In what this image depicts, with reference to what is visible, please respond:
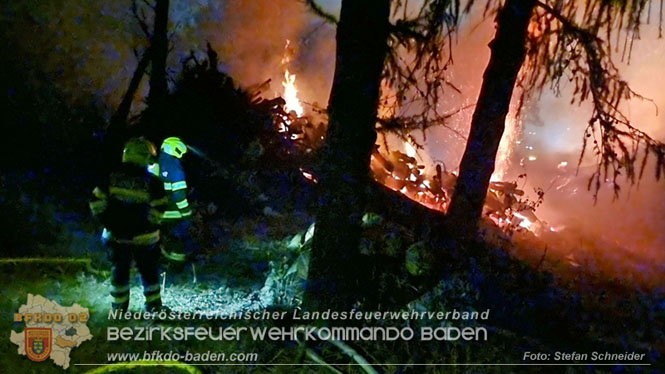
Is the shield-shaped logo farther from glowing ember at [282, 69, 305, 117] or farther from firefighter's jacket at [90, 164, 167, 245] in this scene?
glowing ember at [282, 69, 305, 117]

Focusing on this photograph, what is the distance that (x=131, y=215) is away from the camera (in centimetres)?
396

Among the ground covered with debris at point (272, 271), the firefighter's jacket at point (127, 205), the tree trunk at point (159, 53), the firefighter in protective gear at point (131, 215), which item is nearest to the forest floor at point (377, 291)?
the ground covered with debris at point (272, 271)

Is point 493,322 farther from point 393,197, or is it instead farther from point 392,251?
point 393,197

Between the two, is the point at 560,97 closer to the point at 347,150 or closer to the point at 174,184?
the point at 347,150

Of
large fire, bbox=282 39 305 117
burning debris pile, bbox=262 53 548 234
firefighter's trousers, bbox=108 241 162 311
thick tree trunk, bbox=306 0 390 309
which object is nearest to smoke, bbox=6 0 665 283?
large fire, bbox=282 39 305 117

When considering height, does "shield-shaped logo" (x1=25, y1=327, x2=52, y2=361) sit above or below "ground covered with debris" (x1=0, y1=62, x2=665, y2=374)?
below

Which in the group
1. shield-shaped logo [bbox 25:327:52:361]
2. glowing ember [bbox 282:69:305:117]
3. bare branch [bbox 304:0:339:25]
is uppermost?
glowing ember [bbox 282:69:305:117]

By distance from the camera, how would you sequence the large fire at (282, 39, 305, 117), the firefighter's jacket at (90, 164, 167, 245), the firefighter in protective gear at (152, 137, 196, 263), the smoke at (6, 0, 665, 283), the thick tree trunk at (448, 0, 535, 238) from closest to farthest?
the firefighter's jacket at (90, 164, 167, 245)
the firefighter in protective gear at (152, 137, 196, 263)
the thick tree trunk at (448, 0, 535, 238)
the smoke at (6, 0, 665, 283)
the large fire at (282, 39, 305, 117)

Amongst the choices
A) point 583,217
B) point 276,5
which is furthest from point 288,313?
point 583,217

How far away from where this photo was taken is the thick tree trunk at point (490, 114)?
5055 millimetres

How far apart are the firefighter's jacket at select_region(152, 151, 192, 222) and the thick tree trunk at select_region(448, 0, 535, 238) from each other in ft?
10.3

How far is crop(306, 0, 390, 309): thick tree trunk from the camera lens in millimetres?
3398

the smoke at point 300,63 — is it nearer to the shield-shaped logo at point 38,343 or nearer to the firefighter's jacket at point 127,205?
the firefighter's jacket at point 127,205

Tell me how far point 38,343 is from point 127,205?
127 centimetres
